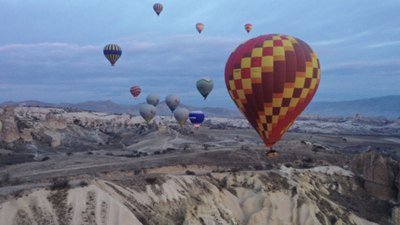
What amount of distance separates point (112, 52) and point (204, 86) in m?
12.6

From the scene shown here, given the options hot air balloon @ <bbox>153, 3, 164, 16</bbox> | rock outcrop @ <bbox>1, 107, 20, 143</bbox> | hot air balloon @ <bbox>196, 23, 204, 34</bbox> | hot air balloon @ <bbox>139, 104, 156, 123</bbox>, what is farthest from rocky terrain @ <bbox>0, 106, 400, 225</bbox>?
hot air balloon @ <bbox>153, 3, 164, 16</bbox>

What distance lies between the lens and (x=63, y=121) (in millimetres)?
80250

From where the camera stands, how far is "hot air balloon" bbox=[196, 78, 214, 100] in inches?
2296

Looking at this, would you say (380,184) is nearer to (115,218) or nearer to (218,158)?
(218,158)

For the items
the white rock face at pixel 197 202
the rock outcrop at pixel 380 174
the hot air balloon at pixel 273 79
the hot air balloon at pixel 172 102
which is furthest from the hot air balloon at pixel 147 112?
the hot air balloon at pixel 273 79

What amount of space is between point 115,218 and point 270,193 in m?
13.5

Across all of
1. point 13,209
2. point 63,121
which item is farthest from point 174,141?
point 13,209

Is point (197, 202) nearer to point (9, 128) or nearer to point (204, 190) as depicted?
point (204, 190)

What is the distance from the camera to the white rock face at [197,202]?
65.2ft

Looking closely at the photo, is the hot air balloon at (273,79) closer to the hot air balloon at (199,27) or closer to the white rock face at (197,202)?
the white rock face at (197,202)

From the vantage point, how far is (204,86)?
58.3 m

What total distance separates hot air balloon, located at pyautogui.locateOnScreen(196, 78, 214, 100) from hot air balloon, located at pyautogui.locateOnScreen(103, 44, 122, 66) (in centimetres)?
1099

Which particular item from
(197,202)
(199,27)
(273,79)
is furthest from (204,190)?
(199,27)

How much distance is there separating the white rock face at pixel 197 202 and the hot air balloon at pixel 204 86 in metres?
22.9
